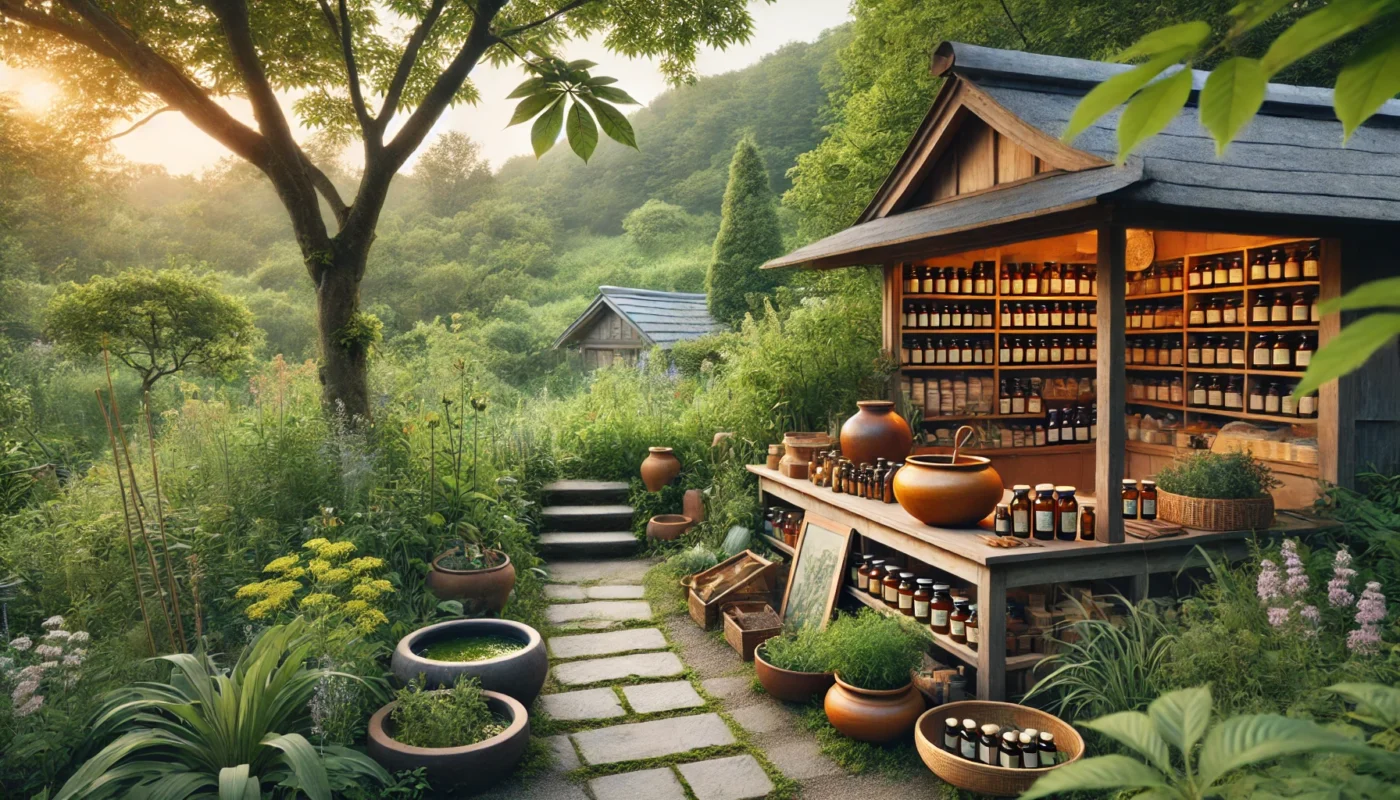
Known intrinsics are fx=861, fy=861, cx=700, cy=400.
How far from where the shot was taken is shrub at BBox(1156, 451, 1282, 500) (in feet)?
15.2

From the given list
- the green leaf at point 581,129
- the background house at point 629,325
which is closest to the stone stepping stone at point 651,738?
the green leaf at point 581,129

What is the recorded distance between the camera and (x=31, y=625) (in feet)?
13.9

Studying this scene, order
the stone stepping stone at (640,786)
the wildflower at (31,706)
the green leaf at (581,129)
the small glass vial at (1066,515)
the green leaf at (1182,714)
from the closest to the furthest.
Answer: the green leaf at (1182,714), the green leaf at (581,129), the wildflower at (31,706), the stone stepping stone at (640,786), the small glass vial at (1066,515)

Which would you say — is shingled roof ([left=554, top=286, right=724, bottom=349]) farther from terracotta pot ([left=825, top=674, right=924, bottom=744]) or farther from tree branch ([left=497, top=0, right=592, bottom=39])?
terracotta pot ([left=825, top=674, right=924, bottom=744])

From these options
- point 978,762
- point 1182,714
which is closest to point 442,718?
point 978,762

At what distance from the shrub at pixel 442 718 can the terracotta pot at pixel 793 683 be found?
Result: 1511mm

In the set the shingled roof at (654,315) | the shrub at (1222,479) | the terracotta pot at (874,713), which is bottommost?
the terracotta pot at (874,713)

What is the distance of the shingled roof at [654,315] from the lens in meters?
17.4

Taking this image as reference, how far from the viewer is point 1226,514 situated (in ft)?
15.0

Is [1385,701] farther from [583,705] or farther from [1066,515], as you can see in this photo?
[583,705]

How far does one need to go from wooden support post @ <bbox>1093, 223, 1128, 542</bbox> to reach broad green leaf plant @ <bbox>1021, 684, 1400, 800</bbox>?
3830 mm

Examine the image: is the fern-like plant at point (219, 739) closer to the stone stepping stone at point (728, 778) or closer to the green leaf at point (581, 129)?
the stone stepping stone at point (728, 778)

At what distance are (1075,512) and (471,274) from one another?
1052 inches

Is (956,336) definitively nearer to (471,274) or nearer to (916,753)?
(916,753)
